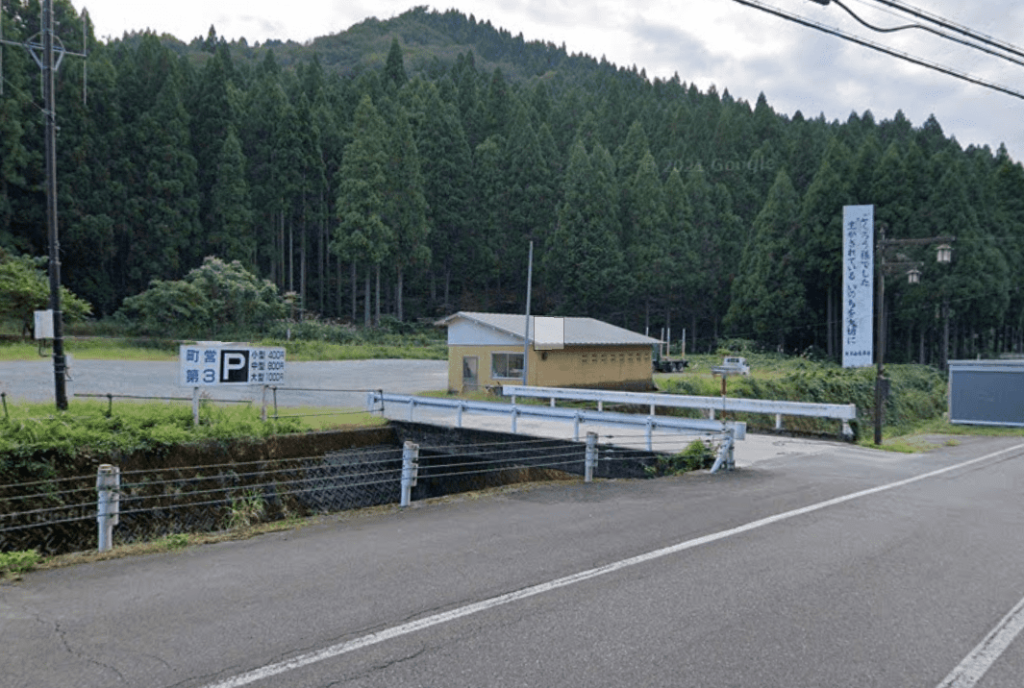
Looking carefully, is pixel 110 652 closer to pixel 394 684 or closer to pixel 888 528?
pixel 394 684

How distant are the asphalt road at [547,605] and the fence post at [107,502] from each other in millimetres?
1212

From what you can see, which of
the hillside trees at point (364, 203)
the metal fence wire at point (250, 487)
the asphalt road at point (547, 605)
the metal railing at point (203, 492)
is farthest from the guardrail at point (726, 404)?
the hillside trees at point (364, 203)

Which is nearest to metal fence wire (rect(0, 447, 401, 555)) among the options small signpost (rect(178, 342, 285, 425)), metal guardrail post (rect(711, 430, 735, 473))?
small signpost (rect(178, 342, 285, 425))

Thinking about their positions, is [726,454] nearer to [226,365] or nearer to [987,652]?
[987,652]

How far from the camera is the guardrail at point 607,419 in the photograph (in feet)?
44.7

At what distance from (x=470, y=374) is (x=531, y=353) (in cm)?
302

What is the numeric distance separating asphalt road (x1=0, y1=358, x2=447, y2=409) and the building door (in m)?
1.39

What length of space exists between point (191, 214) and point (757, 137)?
6270cm

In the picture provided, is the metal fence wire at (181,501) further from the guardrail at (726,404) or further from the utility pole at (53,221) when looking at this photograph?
the guardrail at (726,404)

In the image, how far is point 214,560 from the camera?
6.64 metres

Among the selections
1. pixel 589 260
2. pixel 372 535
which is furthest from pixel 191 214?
pixel 372 535

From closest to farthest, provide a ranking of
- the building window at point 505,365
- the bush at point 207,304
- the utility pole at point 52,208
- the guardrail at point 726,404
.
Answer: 1. the utility pole at point 52,208
2. the guardrail at point 726,404
3. the building window at point 505,365
4. the bush at point 207,304

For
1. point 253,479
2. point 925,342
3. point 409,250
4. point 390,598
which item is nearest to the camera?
point 390,598

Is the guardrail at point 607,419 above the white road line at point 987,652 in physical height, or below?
above
